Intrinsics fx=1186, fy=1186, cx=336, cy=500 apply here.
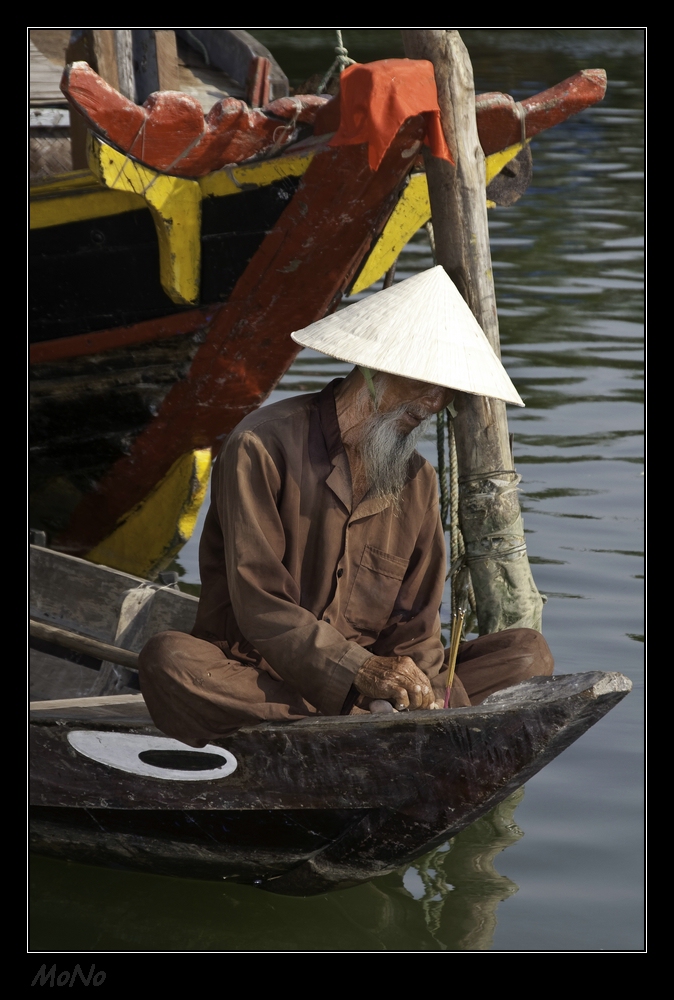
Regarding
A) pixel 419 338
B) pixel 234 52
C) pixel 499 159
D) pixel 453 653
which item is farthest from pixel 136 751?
pixel 234 52

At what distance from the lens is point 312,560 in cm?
281

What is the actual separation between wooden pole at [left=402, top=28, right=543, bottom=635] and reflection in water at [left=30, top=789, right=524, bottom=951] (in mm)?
931

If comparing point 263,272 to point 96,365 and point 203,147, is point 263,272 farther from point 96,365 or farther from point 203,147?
point 96,365

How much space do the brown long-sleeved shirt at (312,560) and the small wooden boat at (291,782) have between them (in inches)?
6.7

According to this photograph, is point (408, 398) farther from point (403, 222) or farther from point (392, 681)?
point (403, 222)

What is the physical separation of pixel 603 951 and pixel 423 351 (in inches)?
64.6

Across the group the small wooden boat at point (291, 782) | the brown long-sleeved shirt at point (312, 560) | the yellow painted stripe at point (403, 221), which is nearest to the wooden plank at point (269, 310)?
the yellow painted stripe at point (403, 221)

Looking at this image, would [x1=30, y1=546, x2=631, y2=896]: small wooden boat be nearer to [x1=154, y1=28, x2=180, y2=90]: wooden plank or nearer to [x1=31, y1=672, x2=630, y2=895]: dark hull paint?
[x1=31, y1=672, x2=630, y2=895]: dark hull paint

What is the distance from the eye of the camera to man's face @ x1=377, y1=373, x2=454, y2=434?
2.73 metres

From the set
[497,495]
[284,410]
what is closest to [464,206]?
[497,495]

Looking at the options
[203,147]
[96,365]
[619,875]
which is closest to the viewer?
[619,875]

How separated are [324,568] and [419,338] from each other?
0.58 metres

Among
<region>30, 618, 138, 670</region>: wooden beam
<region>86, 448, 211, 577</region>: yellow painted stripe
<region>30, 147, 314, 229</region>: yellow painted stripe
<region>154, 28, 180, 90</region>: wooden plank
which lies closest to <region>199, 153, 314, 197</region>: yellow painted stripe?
<region>30, 147, 314, 229</region>: yellow painted stripe
